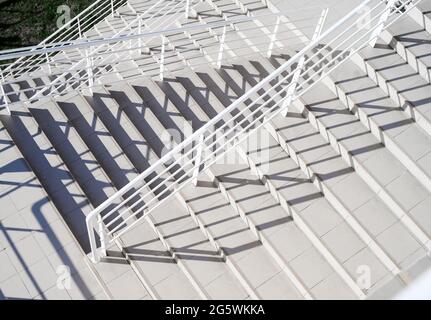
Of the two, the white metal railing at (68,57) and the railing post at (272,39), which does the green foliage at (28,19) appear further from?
the railing post at (272,39)

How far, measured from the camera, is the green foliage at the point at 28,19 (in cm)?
765

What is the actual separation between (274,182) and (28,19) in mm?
5869

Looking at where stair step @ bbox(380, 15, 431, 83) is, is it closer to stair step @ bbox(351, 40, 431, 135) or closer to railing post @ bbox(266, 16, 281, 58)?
stair step @ bbox(351, 40, 431, 135)

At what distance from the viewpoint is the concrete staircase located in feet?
12.3

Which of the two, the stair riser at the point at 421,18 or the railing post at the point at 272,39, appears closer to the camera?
the stair riser at the point at 421,18

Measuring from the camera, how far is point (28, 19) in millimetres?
7883

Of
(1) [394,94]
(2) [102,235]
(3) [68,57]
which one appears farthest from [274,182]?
(3) [68,57]

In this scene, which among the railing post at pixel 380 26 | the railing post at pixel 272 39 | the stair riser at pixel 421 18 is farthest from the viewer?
the railing post at pixel 272 39

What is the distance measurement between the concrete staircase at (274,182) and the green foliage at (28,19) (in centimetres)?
335

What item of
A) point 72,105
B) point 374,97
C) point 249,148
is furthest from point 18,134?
point 374,97

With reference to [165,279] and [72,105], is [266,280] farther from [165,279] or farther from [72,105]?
[72,105]

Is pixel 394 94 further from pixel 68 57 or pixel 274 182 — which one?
pixel 68 57

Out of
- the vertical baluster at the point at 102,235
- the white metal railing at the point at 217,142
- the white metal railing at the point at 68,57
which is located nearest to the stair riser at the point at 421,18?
the white metal railing at the point at 217,142

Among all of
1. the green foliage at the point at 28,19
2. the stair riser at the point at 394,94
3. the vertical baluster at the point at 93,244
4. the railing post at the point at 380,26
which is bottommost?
the stair riser at the point at 394,94
